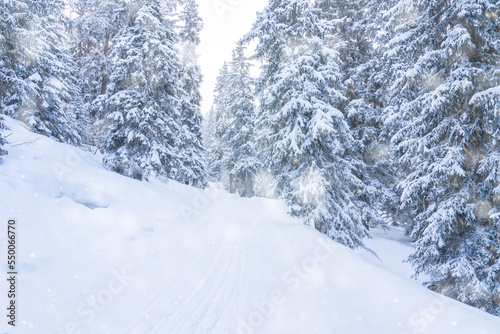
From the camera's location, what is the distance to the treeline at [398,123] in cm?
732

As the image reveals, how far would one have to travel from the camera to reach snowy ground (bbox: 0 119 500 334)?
4.20 meters

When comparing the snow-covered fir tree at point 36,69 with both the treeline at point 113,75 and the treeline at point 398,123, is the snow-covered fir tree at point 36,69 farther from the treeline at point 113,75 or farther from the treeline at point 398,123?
the treeline at point 398,123

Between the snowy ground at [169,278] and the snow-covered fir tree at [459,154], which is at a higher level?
the snow-covered fir tree at [459,154]

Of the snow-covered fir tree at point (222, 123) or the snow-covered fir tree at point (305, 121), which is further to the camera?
the snow-covered fir tree at point (222, 123)

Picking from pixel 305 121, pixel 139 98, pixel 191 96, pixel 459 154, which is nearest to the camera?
pixel 459 154

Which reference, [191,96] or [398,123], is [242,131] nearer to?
[191,96]

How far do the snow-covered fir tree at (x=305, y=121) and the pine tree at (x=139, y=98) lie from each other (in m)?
5.79

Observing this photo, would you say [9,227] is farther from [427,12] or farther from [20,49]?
[20,49]

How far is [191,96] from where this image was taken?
93.1ft

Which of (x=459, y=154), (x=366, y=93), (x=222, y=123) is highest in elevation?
(x=366, y=93)

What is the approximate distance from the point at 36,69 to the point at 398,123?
21770 mm

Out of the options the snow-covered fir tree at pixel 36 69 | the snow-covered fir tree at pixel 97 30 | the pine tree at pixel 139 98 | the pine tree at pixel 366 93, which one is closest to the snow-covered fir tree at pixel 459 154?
the pine tree at pixel 366 93

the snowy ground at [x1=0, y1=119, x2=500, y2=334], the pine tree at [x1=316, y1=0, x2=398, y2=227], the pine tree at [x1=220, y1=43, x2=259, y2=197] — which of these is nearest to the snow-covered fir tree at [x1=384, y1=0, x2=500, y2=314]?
the snowy ground at [x1=0, y1=119, x2=500, y2=334]

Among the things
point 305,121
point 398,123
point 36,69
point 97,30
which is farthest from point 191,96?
point 398,123
